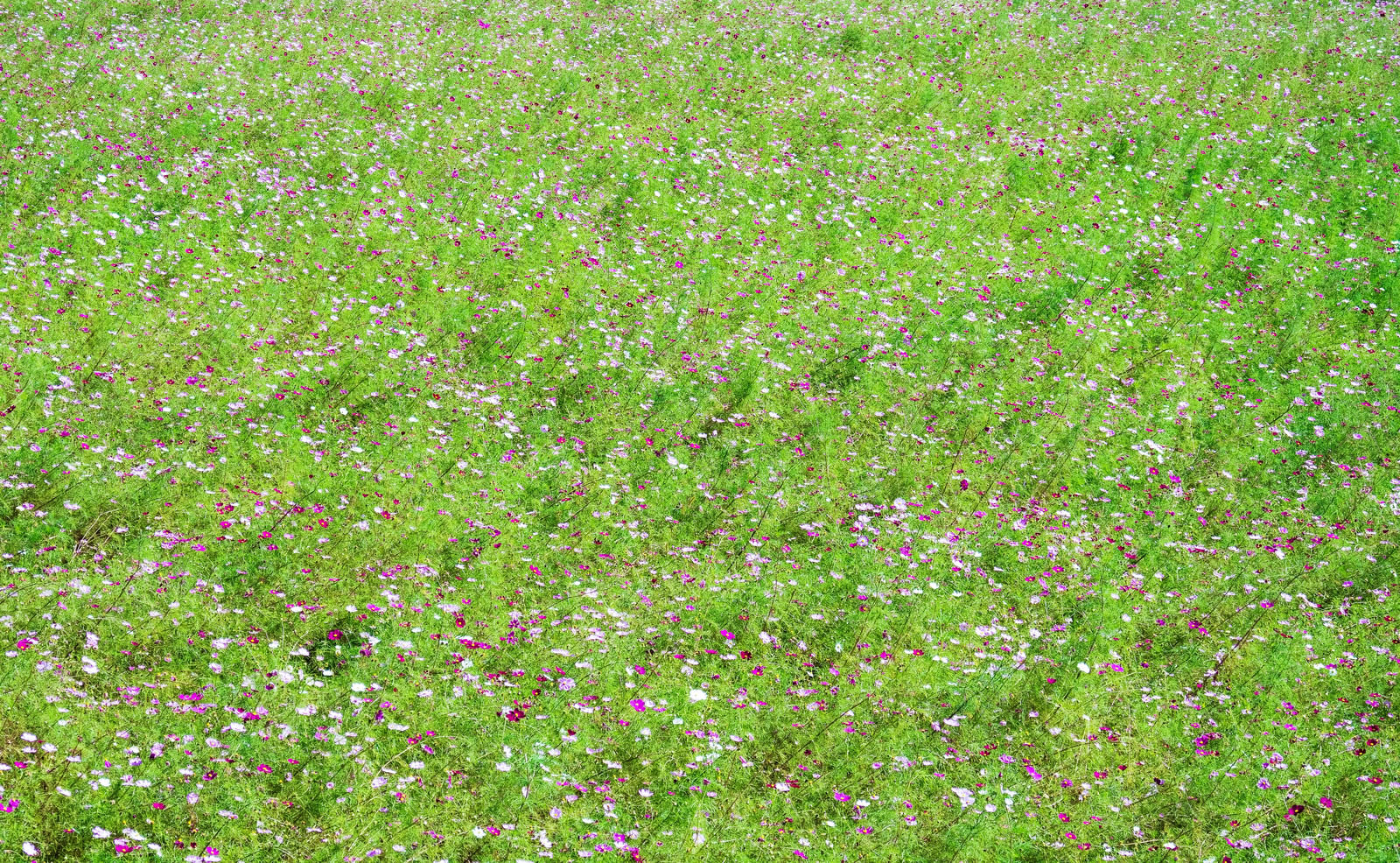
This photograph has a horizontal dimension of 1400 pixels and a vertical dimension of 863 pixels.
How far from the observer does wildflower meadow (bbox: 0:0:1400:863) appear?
7273 millimetres

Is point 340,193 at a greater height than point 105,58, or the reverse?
point 105,58

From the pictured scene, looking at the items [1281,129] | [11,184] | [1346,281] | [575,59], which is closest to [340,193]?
[11,184]

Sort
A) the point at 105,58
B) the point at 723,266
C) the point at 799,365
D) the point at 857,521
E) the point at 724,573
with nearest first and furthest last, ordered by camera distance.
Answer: the point at 724,573, the point at 857,521, the point at 799,365, the point at 723,266, the point at 105,58

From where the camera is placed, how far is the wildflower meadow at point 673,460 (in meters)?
7.27

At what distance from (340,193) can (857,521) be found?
9869 millimetres

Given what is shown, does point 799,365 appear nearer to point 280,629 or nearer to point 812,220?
point 812,220

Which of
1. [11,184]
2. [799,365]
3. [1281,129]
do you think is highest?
[1281,129]

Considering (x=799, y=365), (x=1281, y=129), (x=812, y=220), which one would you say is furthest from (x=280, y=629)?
(x=1281, y=129)

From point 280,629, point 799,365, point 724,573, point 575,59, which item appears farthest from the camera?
point 575,59

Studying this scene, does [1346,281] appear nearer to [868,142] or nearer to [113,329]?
[868,142]

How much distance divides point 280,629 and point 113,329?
5.41 meters

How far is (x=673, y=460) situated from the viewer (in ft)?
35.5

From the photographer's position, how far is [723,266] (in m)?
14.5

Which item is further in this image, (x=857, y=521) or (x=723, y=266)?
(x=723, y=266)
